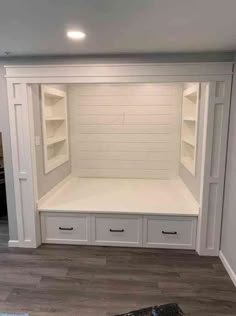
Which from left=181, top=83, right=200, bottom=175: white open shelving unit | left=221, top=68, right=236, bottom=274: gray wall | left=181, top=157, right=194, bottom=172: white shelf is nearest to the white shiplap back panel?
left=181, top=83, right=200, bottom=175: white open shelving unit

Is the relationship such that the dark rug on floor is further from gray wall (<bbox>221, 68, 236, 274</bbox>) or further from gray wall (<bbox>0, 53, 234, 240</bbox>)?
gray wall (<bbox>0, 53, 234, 240</bbox>)

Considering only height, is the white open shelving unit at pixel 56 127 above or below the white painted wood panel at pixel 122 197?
above

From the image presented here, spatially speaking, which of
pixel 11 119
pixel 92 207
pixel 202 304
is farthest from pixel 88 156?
pixel 202 304

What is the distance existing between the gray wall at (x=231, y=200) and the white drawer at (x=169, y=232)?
0.40m

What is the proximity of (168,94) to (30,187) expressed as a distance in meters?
2.72

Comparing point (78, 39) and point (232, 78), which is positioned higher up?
point (78, 39)

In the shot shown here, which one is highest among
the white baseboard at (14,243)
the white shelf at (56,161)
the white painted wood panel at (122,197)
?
the white shelf at (56,161)

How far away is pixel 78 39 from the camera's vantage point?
2100 millimetres

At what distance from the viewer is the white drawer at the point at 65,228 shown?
Answer: 10.4 feet

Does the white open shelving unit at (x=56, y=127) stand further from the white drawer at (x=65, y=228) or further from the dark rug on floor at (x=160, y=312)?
the dark rug on floor at (x=160, y=312)

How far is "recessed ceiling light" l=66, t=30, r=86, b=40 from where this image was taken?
6.21ft

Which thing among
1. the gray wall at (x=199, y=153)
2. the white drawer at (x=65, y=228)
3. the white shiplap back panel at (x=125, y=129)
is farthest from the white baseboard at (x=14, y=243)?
the gray wall at (x=199, y=153)

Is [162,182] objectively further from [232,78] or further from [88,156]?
[232,78]

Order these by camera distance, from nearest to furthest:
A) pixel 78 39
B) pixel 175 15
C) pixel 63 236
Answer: pixel 175 15 < pixel 78 39 < pixel 63 236
